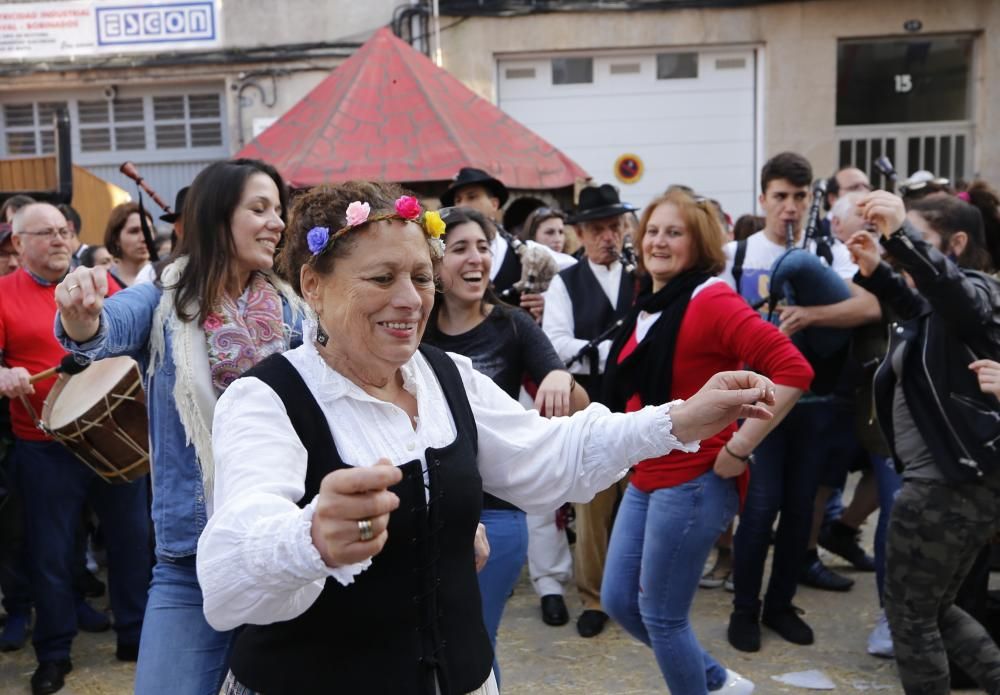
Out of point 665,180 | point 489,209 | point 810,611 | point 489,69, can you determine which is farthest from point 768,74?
point 810,611

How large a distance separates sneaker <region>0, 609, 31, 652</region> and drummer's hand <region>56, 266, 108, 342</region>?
11.2 ft

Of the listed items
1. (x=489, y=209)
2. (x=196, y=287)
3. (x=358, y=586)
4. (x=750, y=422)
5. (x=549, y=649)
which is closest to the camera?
(x=358, y=586)

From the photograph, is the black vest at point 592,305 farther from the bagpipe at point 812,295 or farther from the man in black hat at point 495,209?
the bagpipe at point 812,295

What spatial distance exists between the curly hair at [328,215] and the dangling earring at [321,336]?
0.13 meters

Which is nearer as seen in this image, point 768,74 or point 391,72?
point 391,72

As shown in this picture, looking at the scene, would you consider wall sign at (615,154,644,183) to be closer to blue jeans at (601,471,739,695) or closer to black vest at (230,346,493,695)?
blue jeans at (601,471,739,695)

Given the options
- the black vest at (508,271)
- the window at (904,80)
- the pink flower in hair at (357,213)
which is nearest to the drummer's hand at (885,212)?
the pink flower in hair at (357,213)

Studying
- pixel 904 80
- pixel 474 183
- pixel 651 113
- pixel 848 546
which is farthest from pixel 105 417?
pixel 904 80

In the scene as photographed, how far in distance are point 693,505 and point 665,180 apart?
9936 mm

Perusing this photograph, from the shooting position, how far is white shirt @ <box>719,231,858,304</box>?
5336 mm

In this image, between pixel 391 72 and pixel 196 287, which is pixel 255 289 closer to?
pixel 196 287

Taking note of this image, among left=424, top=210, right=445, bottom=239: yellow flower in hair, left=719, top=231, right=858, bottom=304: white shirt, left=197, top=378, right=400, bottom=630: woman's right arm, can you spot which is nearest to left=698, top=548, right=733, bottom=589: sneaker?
left=719, top=231, right=858, bottom=304: white shirt

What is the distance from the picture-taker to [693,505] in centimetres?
369

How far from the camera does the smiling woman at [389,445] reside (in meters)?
2.03
